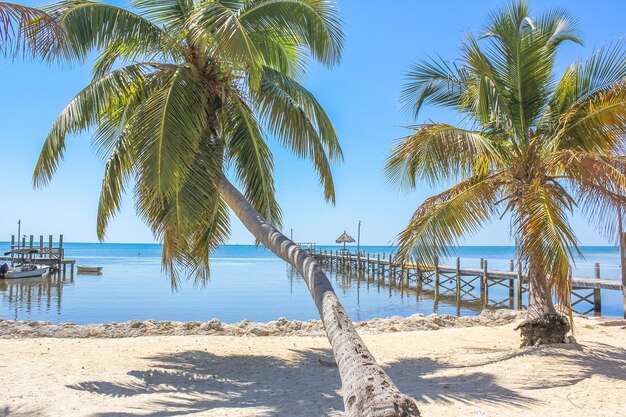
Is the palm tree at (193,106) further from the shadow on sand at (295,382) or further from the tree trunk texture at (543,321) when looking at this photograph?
the tree trunk texture at (543,321)

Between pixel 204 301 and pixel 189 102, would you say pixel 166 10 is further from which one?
pixel 204 301

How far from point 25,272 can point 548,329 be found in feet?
119

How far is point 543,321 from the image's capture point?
8.87 meters

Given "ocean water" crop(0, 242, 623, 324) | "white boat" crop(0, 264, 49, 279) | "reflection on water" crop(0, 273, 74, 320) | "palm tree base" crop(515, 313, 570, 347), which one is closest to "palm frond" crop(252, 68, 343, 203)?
"palm tree base" crop(515, 313, 570, 347)

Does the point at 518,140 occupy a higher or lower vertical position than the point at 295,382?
higher

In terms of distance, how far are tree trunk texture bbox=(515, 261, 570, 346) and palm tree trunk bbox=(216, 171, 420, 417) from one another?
4888mm

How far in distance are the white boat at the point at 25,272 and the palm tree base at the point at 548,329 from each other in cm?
3571

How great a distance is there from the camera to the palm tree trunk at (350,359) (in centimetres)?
329

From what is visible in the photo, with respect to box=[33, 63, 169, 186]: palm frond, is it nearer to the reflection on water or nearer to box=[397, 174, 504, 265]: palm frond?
box=[397, 174, 504, 265]: palm frond

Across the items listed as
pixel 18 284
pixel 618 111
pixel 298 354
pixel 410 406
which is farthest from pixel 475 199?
pixel 18 284

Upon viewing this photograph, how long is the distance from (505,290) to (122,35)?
96.7 feet

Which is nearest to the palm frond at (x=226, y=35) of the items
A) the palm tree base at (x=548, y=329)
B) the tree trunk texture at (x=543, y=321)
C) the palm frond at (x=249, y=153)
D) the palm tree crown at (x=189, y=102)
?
the palm tree crown at (x=189, y=102)

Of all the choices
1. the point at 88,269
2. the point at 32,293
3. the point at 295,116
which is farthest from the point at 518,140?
the point at 88,269

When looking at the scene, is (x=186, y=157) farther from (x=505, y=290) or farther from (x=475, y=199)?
(x=505, y=290)
